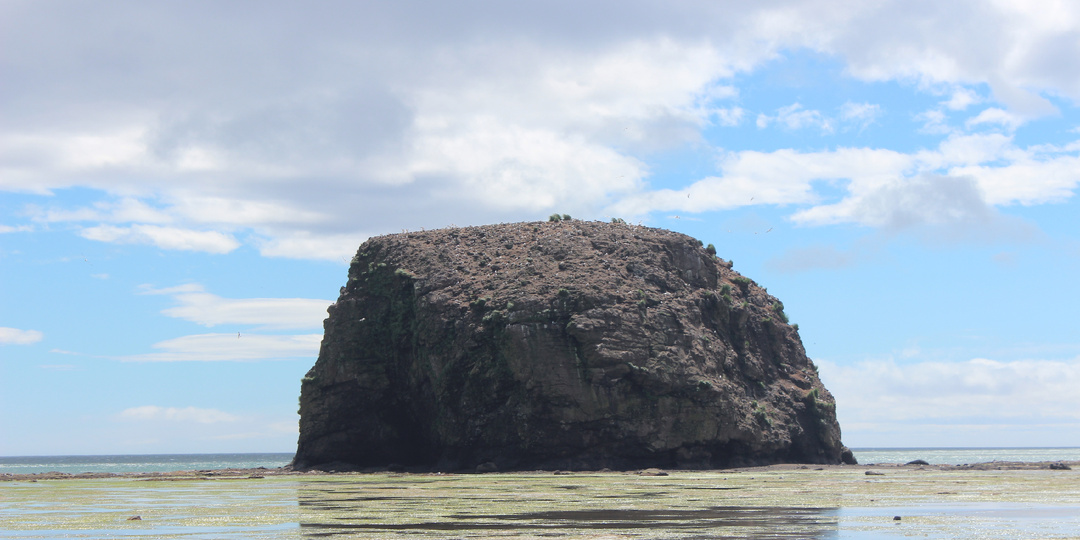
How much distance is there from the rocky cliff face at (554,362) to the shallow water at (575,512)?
25901 mm

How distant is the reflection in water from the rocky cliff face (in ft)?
99.7

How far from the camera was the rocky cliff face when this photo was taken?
6662 centimetres

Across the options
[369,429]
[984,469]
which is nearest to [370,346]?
[369,429]

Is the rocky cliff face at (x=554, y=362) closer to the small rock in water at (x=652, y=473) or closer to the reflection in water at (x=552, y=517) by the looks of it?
the small rock in water at (x=652, y=473)

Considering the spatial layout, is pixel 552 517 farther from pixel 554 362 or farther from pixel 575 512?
pixel 554 362

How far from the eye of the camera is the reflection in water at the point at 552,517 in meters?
20.9

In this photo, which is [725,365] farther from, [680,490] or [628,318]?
[680,490]

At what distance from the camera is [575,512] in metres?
26.6

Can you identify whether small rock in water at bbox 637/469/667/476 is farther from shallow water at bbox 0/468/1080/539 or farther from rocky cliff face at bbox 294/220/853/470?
shallow water at bbox 0/468/1080/539

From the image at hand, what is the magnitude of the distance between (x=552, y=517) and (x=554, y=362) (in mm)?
42193

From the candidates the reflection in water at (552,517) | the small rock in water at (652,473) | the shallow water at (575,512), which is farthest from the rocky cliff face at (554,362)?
the reflection in water at (552,517)

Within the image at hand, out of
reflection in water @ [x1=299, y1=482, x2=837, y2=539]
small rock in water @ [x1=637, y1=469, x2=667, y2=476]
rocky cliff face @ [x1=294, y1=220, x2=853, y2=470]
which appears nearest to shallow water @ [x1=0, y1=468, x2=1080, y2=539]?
reflection in water @ [x1=299, y1=482, x2=837, y2=539]

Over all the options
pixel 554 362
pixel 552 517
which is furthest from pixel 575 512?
pixel 554 362

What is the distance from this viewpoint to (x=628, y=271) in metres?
75.4
